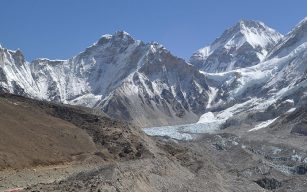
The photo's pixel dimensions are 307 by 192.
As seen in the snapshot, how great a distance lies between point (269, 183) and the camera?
376 feet

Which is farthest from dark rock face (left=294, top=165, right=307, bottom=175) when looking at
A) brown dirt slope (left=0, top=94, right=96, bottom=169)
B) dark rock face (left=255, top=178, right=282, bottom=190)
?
brown dirt slope (left=0, top=94, right=96, bottom=169)

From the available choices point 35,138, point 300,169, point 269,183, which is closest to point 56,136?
point 35,138

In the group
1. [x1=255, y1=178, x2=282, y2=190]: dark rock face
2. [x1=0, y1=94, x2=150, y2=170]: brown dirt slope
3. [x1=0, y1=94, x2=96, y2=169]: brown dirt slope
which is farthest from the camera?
[x1=255, y1=178, x2=282, y2=190]: dark rock face

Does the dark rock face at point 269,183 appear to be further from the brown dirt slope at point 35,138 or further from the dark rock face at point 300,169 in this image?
the brown dirt slope at point 35,138

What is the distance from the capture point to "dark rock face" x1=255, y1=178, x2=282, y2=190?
113 meters

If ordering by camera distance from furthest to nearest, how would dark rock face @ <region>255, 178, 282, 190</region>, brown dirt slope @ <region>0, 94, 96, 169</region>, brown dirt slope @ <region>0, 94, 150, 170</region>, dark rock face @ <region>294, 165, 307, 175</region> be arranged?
dark rock face @ <region>294, 165, 307, 175</region>
dark rock face @ <region>255, 178, 282, 190</region>
brown dirt slope @ <region>0, 94, 150, 170</region>
brown dirt slope @ <region>0, 94, 96, 169</region>

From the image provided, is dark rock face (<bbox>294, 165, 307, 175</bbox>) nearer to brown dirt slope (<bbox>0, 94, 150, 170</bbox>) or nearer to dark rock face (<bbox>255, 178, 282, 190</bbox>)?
dark rock face (<bbox>255, 178, 282, 190</bbox>)

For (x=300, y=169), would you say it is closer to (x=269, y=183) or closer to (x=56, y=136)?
(x=269, y=183)

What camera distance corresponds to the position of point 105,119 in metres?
108

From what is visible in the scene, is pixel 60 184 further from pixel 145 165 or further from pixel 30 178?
pixel 145 165

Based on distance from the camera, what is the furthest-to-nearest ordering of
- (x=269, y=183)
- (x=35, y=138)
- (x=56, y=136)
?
(x=269, y=183) → (x=56, y=136) → (x=35, y=138)

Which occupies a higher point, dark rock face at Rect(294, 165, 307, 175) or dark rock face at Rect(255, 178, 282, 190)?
dark rock face at Rect(294, 165, 307, 175)

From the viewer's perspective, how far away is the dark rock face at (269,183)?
113375 millimetres

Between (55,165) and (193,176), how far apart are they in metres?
27.6
